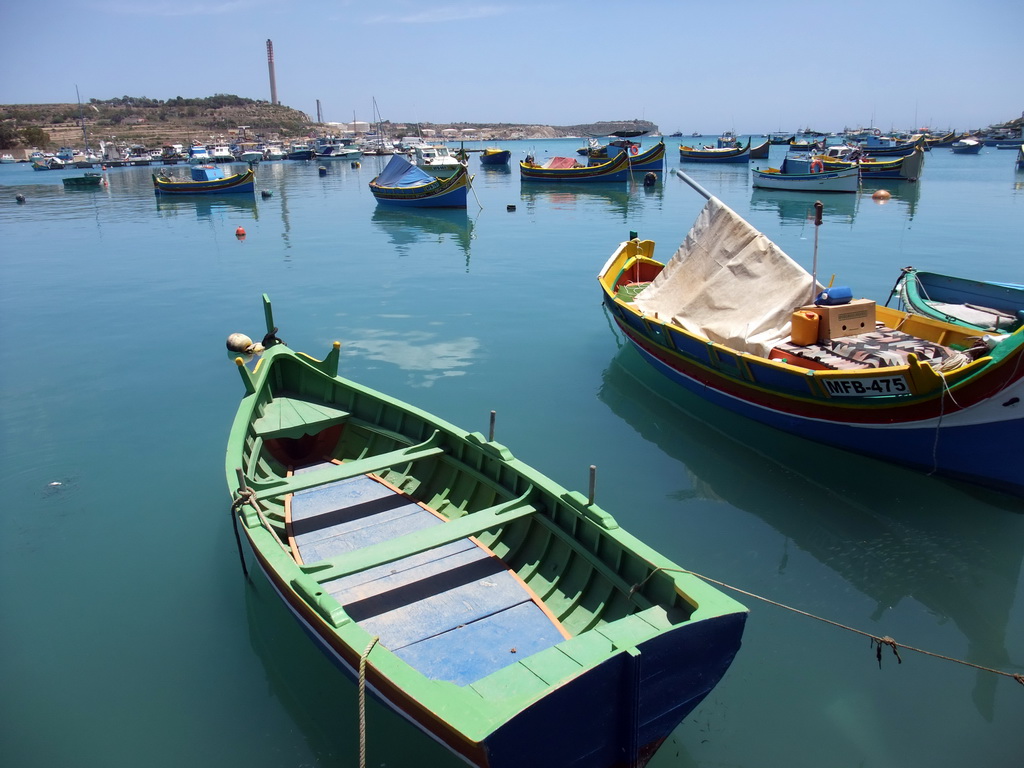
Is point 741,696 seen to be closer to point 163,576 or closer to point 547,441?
point 547,441

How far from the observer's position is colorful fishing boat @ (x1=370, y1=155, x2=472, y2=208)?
41906mm

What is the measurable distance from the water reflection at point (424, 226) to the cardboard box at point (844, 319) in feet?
55.6

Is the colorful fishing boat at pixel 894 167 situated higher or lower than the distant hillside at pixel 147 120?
lower

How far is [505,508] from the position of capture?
7.43m

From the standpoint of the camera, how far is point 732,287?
1327 centimetres

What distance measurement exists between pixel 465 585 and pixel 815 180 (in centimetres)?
5116

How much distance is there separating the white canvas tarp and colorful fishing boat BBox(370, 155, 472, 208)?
28.9 m

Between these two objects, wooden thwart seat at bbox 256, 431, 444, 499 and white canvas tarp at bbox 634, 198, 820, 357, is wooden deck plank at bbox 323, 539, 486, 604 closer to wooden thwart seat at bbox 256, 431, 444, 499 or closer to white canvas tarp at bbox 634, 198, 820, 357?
wooden thwart seat at bbox 256, 431, 444, 499

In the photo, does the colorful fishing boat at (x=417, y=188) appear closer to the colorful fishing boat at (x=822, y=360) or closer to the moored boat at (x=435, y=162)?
the moored boat at (x=435, y=162)

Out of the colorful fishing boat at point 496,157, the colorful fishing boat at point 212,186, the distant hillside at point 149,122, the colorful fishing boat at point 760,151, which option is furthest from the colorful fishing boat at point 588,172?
the distant hillside at point 149,122

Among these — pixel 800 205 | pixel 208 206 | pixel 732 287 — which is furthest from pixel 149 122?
pixel 732 287

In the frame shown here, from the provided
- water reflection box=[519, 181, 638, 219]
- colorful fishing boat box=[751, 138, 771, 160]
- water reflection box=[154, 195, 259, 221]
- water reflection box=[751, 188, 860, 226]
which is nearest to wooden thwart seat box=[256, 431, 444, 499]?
water reflection box=[751, 188, 860, 226]

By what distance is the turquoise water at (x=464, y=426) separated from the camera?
6492mm

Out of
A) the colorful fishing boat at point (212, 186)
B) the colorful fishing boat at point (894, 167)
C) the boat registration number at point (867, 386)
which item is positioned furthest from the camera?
the colorful fishing boat at point (212, 186)
